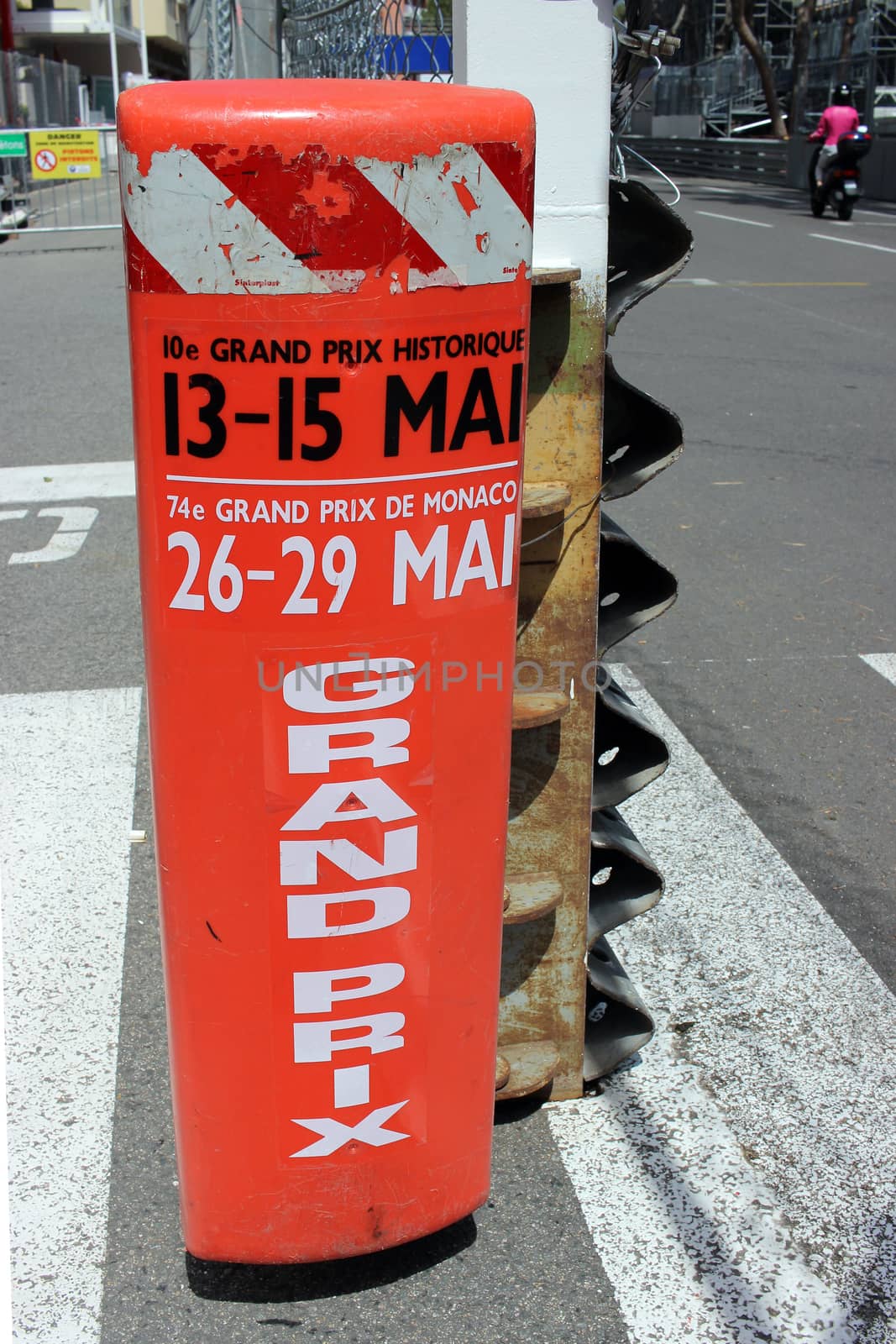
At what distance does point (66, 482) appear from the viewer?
732 centimetres

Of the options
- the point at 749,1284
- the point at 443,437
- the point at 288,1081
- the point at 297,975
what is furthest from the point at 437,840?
the point at 749,1284

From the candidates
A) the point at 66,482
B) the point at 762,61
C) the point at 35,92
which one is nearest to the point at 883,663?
the point at 66,482

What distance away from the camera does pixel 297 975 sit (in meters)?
2.00

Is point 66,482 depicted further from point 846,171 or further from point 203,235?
point 846,171

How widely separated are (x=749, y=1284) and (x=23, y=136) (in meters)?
20.6

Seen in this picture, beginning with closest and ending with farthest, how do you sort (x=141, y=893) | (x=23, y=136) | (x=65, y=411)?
(x=141, y=893) → (x=65, y=411) → (x=23, y=136)

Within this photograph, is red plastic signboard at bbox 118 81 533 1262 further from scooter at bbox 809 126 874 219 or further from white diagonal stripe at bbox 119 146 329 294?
scooter at bbox 809 126 874 219

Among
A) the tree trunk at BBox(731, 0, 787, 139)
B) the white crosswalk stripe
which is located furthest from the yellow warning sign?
the tree trunk at BBox(731, 0, 787, 139)

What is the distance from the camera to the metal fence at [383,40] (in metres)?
4.61

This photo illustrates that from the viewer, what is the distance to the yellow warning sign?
1916 centimetres

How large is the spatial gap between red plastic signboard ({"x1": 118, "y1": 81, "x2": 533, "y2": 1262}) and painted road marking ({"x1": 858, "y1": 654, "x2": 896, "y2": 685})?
3254 millimetres

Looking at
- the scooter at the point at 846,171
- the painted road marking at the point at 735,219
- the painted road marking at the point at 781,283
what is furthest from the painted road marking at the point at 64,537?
the scooter at the point at 846,171

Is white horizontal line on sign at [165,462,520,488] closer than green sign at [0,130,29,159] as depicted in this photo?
Yes

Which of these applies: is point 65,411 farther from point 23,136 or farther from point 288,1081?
point 23,136
